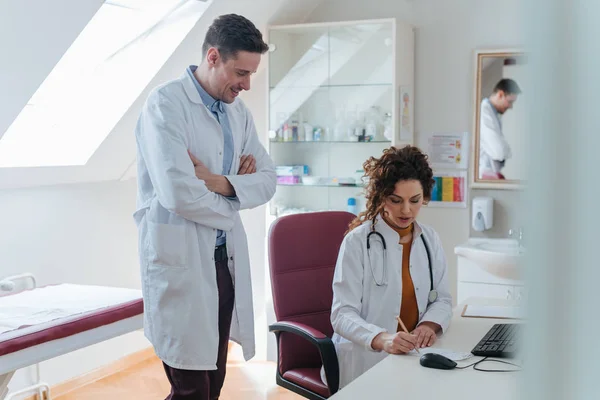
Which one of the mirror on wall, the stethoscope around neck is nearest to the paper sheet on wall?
the stethoscope around neck

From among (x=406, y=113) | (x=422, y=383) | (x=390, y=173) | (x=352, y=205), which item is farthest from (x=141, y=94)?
(x=422, y=383)

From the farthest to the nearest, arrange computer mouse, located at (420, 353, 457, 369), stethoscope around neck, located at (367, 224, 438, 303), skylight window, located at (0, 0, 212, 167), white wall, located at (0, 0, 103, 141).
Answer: skylight window, located at (0, 0, 212, 167)
white wall, located at (0, 0, 103, 141)
stethoscope around neck, located at (367, 224, 438, 303)
computer mouse, located at (420, 353, 457, 369)

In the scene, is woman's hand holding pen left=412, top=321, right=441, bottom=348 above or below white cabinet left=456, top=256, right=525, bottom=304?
above

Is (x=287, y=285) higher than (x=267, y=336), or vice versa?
(x=287, y=285)

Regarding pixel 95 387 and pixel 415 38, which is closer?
pixel 95 387

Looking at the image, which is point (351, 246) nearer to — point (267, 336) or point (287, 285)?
point (287, 285)

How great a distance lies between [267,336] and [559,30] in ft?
13.8

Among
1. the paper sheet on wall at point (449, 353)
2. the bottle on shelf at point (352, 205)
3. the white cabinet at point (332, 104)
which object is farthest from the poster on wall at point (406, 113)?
the paper sheet on wall at point (449, 353)

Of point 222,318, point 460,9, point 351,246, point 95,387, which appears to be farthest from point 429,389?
point 460,9

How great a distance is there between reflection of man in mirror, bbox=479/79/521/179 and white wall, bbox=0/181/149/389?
1.99m

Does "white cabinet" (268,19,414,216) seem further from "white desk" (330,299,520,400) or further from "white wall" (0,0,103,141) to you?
"white desk" (330,299,520,400)

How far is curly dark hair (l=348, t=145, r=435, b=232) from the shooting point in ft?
7.21

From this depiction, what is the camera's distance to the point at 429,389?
1.57 metres

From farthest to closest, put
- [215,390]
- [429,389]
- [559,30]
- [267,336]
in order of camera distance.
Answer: [267,336], [215,390], [429,389], [559,30]
